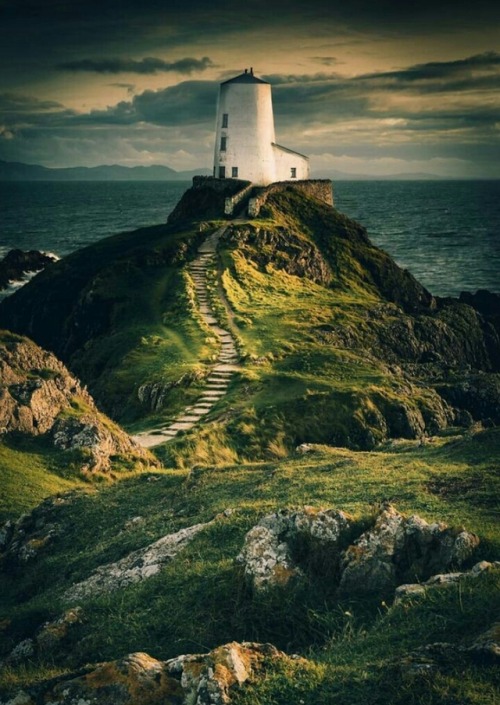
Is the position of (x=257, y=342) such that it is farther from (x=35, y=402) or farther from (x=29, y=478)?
(x=29, y=478)

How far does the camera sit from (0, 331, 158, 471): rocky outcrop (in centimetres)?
2812

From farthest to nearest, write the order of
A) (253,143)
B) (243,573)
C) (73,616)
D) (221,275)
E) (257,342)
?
(253,143)
(221,275)
(257,342)
(73,616)
(243,573)

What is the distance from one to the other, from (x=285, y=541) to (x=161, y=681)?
165 inches

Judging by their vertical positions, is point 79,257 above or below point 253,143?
below

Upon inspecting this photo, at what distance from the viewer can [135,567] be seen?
56.9 feet

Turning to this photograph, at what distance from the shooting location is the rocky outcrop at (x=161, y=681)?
1070 cm

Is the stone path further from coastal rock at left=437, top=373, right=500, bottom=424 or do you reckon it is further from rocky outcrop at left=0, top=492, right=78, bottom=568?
coastal rock at left=437, top=373, right=500, bottom=424

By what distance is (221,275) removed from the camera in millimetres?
68500

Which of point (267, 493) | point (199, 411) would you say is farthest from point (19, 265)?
point (267, 493)

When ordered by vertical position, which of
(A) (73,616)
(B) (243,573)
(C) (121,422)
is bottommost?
(C) (121,422)

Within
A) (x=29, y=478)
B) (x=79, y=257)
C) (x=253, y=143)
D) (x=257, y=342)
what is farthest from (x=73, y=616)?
(x=253, y=143)

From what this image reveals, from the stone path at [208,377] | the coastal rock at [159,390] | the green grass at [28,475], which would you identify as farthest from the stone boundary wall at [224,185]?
the green grass at [28,475]

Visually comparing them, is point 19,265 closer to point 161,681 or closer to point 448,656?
point 161,681

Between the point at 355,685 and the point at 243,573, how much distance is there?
4005 millimetres
